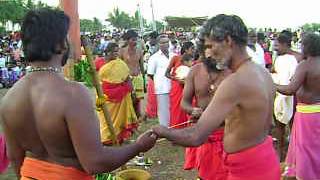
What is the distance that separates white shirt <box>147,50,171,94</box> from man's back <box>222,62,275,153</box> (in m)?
5.40

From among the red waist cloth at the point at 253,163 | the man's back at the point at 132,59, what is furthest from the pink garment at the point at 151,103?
the red waist cloth at the point at 253,163

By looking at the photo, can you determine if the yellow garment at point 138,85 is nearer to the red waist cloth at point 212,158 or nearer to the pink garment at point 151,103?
the pink garment at point 151,103

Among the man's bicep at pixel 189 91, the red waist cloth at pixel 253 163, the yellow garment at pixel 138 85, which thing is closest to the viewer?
the red waist cloth at pixel 253 163

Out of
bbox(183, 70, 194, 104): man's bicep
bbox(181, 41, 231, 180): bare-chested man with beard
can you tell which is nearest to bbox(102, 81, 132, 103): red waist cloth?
bbox(181, 41, 231, 180): bare-chested man with beard

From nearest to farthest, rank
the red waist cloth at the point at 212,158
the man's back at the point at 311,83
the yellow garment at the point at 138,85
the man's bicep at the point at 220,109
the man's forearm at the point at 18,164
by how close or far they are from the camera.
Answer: the man's forearm at the point at 18,164
the man's bicep at the point at 220,109
the red waist cloth at the point at 212,158
the man's back at the point at 311,83
the yellow garment at the point at 138,85

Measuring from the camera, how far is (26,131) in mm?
2436

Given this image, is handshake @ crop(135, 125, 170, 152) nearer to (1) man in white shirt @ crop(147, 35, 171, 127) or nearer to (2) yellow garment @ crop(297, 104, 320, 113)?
(2) yellow garment @ crop(297, 104, 320, 113)

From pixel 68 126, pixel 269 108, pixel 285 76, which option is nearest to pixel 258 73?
pixel 269 108

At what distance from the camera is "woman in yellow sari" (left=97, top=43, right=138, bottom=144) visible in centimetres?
783

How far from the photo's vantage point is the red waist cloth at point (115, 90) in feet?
25.7

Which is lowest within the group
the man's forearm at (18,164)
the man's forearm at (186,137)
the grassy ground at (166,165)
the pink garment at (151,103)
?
the grassy ground at (166,165)

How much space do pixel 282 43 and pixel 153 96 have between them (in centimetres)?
326

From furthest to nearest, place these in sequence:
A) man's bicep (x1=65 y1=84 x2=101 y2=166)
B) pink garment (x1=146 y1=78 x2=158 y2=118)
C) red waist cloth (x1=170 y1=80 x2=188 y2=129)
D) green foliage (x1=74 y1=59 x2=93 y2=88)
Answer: pink garment (x1=146 y1=78 x2=158 y2=118)
red waist cloth (x1=170 y1=80 x2=188 y2=129)
green foliage (x1=74 y1=59 x2=93 y2=88)
man's bicep (x1=65 y1=84 x2=101 y2=166)

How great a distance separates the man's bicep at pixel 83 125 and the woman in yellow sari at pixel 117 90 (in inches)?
213
